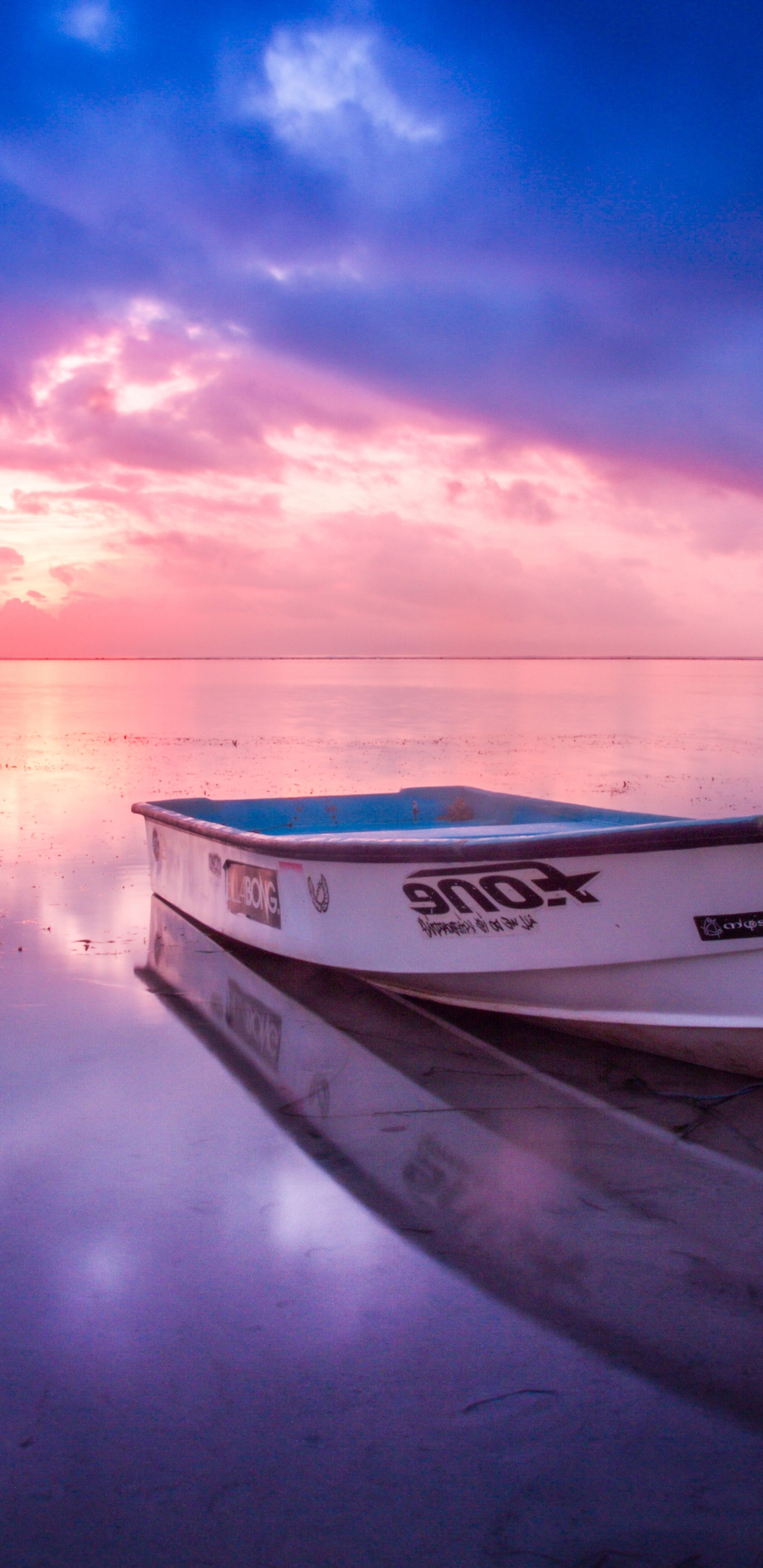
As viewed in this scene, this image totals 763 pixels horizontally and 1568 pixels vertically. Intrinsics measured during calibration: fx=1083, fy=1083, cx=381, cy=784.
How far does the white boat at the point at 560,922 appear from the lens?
202 inches

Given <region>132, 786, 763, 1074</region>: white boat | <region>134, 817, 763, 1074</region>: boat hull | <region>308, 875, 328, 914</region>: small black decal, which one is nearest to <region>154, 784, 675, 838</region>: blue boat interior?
<region>132, 786, 763, 1074</region>: white boat

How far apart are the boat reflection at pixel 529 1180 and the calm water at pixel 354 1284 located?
0.02 metres

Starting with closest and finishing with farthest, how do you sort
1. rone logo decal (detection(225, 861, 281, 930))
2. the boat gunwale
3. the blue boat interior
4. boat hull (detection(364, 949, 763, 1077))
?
the boat gunwale < boat hull (detection(364, 949, 763, 1077)) < rone logo decal (detection(225, 861, 281, 930)) < the blue boat interior

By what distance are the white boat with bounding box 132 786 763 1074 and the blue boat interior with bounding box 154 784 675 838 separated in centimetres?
253

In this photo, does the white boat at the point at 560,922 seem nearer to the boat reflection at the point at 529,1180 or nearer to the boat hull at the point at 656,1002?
the boat hull at the point at 656,1002

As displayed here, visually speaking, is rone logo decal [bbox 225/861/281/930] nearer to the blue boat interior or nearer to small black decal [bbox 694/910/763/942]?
the blue boat interior

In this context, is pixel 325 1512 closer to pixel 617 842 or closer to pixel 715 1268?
pixel 715 1268

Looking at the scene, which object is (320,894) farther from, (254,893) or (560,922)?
(560,922)

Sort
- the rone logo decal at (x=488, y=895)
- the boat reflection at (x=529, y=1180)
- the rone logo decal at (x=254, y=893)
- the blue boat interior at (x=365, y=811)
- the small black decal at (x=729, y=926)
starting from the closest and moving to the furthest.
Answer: the boat reflection at (x=529, y=1180)
the small black decal at (x=729, y=926)
the rone logo decal at (x=488, y=895)
the rone logo decal at (x=254, y=893)
the blue boat interior at (x=365, y=811)

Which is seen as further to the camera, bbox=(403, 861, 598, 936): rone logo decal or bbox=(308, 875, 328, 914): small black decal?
bbox=(308, 875, 328, 914): small black decal

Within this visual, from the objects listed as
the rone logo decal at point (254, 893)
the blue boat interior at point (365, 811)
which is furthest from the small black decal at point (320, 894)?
the blue boat interior at point (365, 811)

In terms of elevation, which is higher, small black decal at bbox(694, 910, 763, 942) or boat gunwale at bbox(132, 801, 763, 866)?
boat gunwale at bbox(132, 801, 763, 866)

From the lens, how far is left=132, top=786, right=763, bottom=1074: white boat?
5129mm

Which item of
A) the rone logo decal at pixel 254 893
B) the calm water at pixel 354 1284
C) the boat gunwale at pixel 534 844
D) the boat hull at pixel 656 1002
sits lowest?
the calm water at pixel 354 1284
